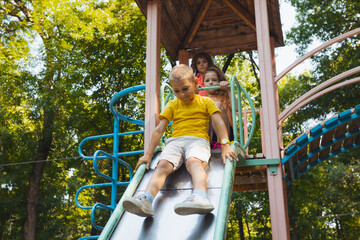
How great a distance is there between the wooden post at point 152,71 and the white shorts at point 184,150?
1.00m

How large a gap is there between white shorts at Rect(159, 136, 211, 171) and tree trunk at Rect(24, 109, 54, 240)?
42.2ft

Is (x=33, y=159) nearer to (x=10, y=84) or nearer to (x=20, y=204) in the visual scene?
(x=20, y=204)

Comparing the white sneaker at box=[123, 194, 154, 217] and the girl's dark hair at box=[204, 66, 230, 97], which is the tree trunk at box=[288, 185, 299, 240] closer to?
the girl's dark hair at box=[204, 66, 230, 97]

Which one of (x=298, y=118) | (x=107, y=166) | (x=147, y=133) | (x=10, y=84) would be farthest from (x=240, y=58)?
(x=147, y=133)

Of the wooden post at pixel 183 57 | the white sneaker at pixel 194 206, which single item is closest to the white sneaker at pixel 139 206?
the white sneaker at pixel 194 206

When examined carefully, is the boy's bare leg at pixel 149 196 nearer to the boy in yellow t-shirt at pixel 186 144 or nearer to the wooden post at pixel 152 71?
the boy in yellow t-shirt at pixel 186 144

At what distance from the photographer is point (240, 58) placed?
60.1 ft

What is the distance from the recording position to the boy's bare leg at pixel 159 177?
314cm

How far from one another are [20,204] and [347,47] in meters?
15.1

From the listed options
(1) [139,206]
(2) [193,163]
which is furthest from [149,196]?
(2) [193,163]

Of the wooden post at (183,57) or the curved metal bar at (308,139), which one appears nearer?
the curved metal bar at (308,139)

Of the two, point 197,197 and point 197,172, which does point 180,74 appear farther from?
point 197,197

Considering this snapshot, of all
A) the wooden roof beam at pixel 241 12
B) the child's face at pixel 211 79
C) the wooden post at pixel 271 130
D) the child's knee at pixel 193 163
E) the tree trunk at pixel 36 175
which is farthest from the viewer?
the tree trunk at pixel 36 175

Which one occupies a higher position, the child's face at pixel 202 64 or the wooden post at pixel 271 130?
the child's face at pixel 202 64
